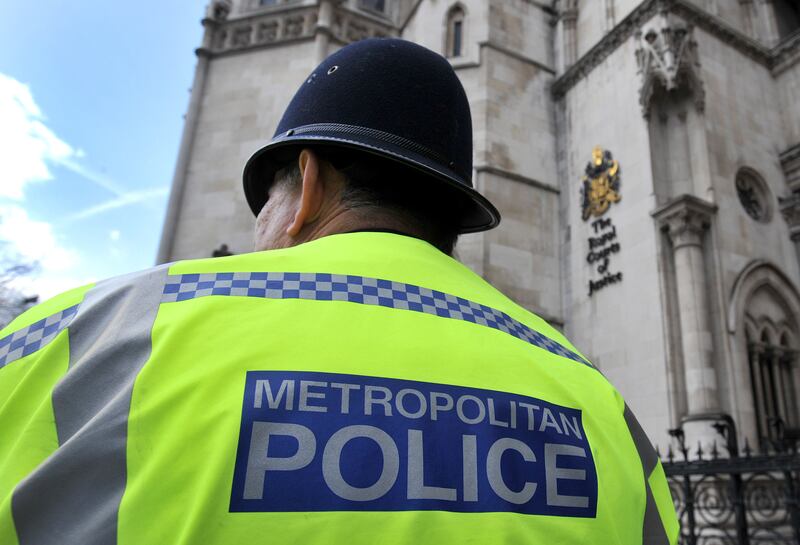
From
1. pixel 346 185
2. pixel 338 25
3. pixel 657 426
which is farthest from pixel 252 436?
pixel 338 25

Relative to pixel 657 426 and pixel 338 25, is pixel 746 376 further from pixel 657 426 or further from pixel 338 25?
pixel 338 25

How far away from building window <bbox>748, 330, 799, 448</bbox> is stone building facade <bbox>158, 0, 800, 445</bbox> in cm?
4

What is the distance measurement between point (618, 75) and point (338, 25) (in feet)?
A: 24.0

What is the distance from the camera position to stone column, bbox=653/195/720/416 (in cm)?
822

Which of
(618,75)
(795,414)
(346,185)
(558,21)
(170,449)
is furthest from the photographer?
(558,21)

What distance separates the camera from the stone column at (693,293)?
822cm

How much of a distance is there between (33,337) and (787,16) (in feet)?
57.1

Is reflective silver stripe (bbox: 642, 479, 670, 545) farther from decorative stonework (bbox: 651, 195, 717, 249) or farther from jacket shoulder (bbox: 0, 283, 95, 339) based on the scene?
decorative stonework (bbox: 651, 195, 717, 249)

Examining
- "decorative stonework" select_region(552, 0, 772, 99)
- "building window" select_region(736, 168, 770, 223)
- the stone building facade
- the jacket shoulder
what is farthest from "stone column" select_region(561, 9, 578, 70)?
the jacket shoulder

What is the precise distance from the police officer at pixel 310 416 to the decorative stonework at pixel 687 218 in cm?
900

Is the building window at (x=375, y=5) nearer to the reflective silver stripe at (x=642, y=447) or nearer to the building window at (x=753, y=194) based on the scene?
the building window at (x=753, y=194)

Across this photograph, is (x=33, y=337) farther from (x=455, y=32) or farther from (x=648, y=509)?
(x=455, y=32)

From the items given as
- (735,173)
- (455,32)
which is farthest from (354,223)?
(455,32)

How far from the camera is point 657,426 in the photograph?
8.65 m
